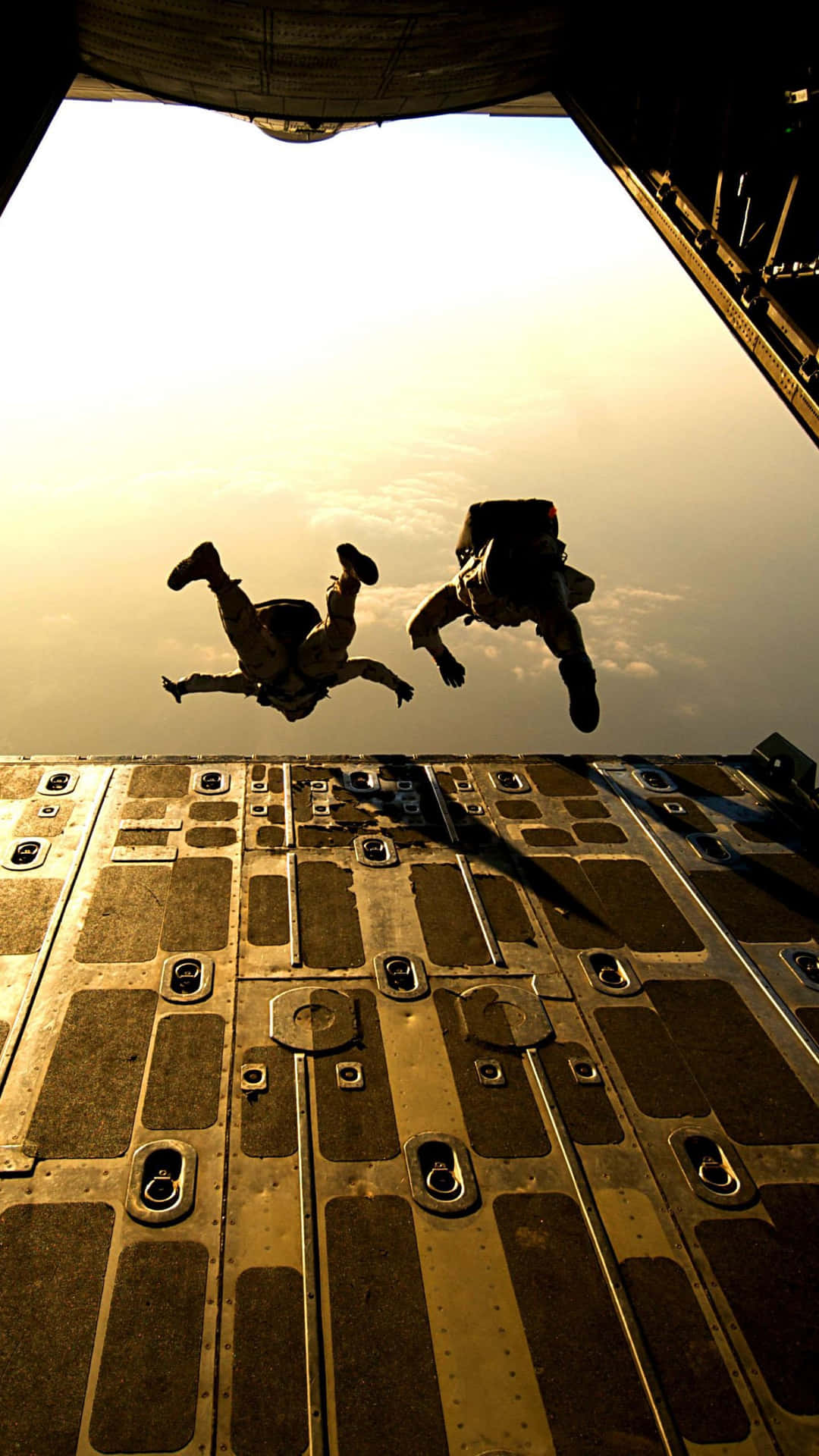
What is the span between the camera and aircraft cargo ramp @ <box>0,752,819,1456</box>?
9797 millimetres

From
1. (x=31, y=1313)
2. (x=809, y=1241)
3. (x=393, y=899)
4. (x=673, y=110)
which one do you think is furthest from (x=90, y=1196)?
(x=673, y=110)

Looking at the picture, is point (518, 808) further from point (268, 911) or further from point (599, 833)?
point (268, 911)

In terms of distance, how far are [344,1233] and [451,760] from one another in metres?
14.4

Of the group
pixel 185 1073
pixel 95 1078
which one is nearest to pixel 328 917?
pixel 185 1073

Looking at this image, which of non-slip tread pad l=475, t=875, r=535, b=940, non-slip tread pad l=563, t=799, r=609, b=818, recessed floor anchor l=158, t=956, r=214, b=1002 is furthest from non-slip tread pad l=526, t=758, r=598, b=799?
recessed floor anchor l=158, t=956, r=214, b=1002

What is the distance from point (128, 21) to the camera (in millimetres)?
12969

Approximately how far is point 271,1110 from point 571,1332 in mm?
5282

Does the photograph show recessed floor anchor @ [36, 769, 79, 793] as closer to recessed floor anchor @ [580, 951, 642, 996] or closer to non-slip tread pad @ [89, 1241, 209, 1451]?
non-slip tread pad @ [89, 1241, 209, 1451]

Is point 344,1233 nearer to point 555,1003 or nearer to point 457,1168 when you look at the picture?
point 457,1168

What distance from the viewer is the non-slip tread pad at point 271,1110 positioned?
12484 millimetres

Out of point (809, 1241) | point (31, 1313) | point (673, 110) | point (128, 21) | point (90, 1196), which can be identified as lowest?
point (809, 1241)

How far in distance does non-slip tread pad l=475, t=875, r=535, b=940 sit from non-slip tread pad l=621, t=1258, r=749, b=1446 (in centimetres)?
675

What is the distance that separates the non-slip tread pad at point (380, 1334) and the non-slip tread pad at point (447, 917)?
5329mm

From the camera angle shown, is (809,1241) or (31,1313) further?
(809,1241)
